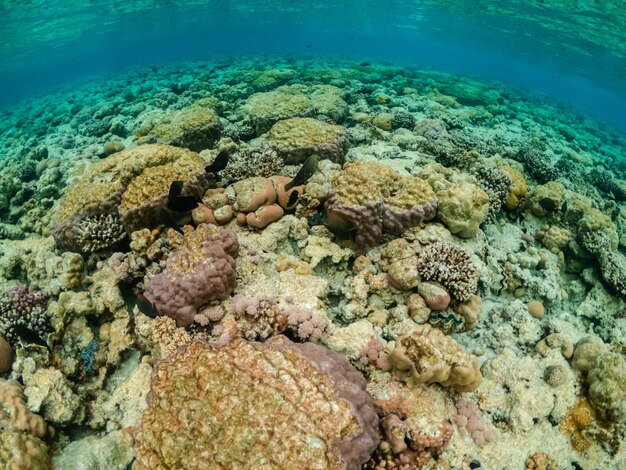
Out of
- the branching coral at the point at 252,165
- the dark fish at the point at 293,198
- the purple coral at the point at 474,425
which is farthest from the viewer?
the branching coral at the point at 252,165

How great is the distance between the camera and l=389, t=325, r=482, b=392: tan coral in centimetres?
423

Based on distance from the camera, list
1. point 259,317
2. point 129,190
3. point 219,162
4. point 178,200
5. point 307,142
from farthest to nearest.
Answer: point 307,142, point 219,162, point 129,190, point 178,200, point 259,317

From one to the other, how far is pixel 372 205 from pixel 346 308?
181 cm

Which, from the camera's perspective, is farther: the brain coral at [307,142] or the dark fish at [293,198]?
the brain coral at [307,142]

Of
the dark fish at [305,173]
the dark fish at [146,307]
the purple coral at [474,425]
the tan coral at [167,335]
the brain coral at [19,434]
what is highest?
the dark fish at [305,173]

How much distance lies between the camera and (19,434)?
12.9 feet

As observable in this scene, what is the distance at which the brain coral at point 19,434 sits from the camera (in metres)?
3.74

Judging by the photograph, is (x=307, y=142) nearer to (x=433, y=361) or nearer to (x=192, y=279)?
(x=192, y=279)

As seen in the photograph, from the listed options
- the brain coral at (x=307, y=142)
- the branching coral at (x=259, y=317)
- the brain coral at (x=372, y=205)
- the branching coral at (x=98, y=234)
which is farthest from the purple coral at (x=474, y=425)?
the branching coral at (x=98, y=234)

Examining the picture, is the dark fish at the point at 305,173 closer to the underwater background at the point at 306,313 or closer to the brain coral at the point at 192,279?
the underwater background at the point at 306,313

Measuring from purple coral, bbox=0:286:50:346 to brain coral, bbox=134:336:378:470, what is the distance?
316cm

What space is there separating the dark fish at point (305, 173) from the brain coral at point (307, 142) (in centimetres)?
161

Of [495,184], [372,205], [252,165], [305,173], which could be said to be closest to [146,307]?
[305,173]

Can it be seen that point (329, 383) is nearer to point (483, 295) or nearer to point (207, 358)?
point (207, 358)
